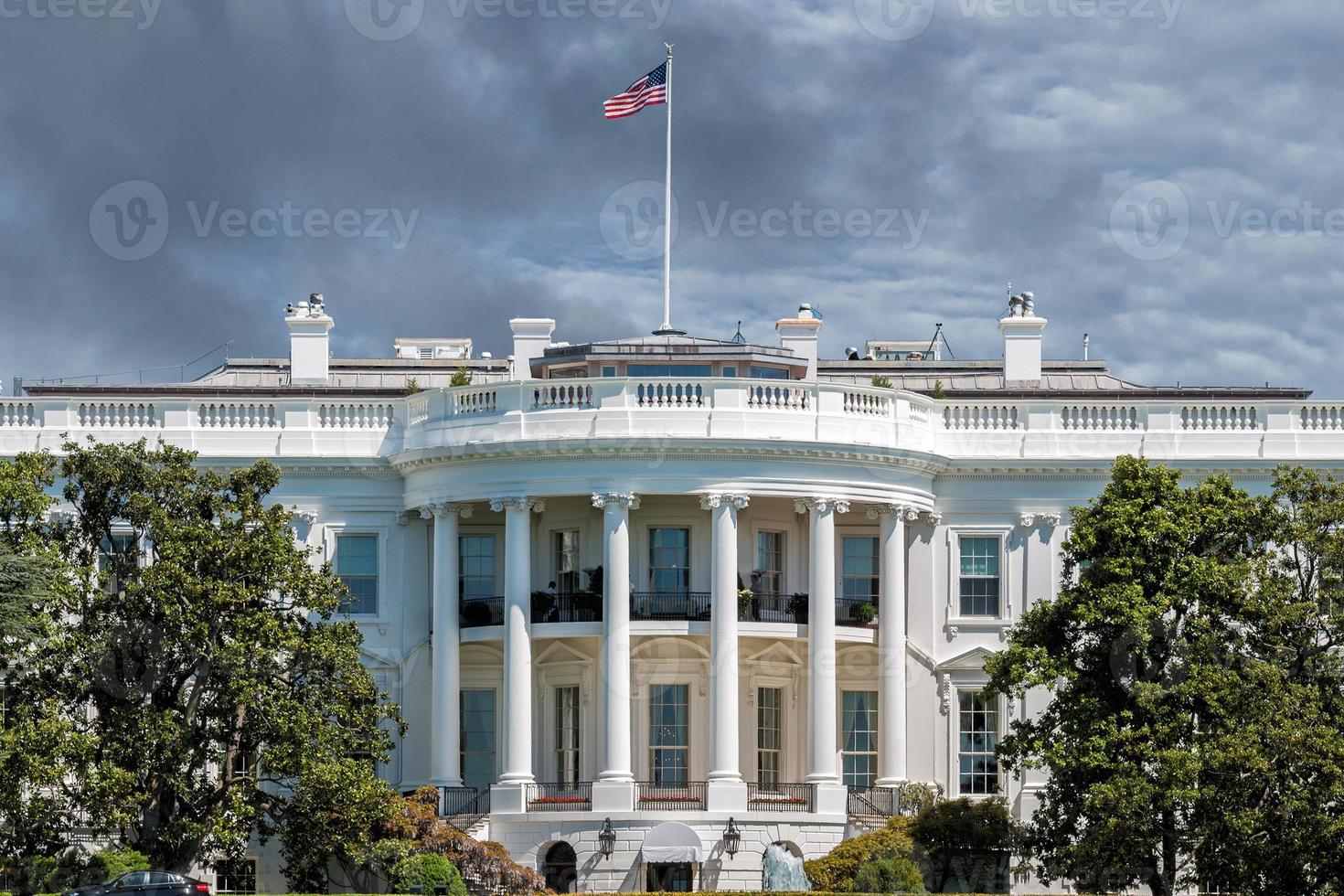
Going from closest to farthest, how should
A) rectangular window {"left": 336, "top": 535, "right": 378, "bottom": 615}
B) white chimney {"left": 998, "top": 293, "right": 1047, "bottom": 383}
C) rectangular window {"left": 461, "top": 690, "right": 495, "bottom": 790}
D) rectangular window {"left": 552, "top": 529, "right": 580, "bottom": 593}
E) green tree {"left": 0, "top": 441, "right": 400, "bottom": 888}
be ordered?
1. green tree {"left": 0, "top": 441, "right": 400, "bottom": 888}
2. rectangular window {"left": 552, "top": 529, "right": 580, "bottom": 593}
3. rectangular window {"left": 461, "top": 690, "right": 495, "bottom": 790}
4. rectangular window {"left": 336, "top": 535, "right": 378, "bottom": 615}
5. white chimney {"left": 998, "top": 293, "right": 1047, "bottom": 383}

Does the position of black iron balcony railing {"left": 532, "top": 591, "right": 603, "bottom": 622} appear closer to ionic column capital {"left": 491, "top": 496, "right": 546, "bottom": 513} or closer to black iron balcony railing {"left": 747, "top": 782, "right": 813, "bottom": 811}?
ionic column capital {"left": 491, "top": 496, "right": 546, "bottom": 513}

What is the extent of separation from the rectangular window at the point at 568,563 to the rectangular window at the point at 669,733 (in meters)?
3.20

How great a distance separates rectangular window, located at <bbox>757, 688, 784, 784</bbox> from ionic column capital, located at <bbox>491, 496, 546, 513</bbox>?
705 centimetres

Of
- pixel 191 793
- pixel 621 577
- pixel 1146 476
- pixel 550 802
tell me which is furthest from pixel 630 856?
pixel 1146 476

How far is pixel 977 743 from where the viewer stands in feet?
208

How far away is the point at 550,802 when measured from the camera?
59.9 metres

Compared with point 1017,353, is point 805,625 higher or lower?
lower

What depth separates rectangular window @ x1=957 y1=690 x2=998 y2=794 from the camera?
63156mm

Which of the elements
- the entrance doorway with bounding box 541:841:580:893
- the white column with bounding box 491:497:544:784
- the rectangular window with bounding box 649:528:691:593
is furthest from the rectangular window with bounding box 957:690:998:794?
the white column with bounding box 491:497:544:784

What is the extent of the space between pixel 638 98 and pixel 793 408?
9.95m

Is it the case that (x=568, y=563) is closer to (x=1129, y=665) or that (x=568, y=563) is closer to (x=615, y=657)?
(x=615, y=657)

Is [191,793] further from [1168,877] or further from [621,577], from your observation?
[1168,877]

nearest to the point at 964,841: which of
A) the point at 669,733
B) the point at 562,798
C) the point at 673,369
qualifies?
the point at 669,733

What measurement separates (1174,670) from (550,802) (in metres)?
14.8
